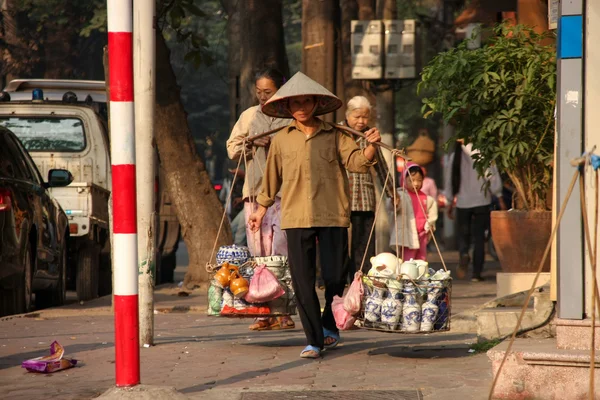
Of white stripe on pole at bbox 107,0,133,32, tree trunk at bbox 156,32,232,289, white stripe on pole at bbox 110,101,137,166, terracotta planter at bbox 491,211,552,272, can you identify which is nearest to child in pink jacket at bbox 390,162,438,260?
terracotta planter at bbox 491,211,552,272

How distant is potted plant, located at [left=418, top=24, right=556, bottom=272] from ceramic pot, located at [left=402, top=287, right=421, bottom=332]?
386 cm

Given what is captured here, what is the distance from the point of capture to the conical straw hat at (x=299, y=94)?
27.9ft

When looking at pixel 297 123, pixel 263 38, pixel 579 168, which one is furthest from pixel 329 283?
pixel 263 38

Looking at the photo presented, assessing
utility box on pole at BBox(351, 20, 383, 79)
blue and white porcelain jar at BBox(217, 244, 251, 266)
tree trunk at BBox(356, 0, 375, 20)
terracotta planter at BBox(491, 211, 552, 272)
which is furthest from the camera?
tree trunk at BBox(356, 0, 375, 20)

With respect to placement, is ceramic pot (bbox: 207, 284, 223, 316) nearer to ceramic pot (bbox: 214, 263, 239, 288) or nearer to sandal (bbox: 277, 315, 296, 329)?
ceramic pot (bbox: 214, 263, 239, 288)

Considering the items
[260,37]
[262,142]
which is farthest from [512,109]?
[260,37]

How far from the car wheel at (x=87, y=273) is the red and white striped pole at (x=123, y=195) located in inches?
325

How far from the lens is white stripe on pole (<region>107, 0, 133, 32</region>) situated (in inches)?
256

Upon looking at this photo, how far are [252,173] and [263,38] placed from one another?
Result: 21.7 feet

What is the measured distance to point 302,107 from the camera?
8633 millimetres

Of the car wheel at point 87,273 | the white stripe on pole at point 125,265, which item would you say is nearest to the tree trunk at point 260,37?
the car wheel at point 87,273

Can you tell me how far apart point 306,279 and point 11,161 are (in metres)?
4.79

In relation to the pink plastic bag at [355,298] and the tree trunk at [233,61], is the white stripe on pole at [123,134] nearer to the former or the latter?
the pink plastic bag at [355,298]

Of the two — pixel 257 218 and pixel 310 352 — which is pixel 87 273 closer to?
pixel 257 218
